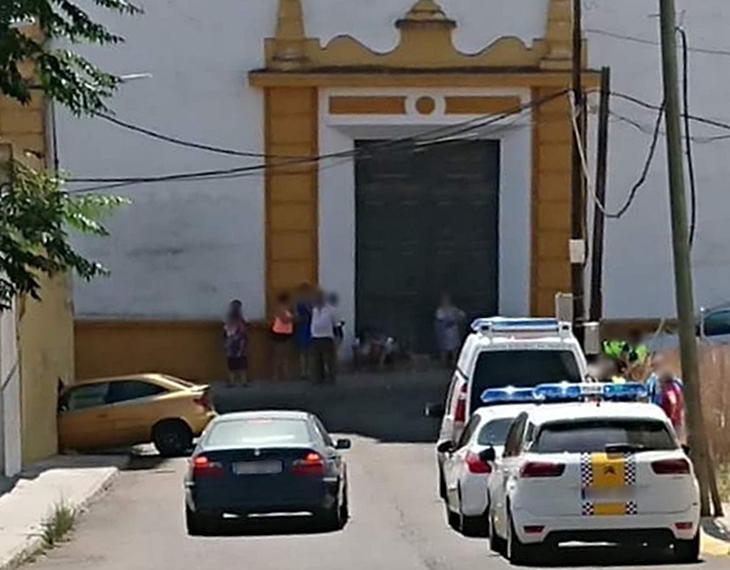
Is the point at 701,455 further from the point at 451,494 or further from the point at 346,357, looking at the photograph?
the point at 346,357

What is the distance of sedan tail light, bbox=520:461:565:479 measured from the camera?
16203mm

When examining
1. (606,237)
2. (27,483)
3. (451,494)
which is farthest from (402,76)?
(451,494)

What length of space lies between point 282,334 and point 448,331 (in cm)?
343

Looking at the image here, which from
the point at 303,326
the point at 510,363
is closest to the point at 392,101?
the point at 303,326

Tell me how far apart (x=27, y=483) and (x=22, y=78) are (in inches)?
545

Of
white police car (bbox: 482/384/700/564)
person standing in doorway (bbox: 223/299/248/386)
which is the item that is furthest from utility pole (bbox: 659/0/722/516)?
person standing in doorway (bbox: 223/299/248/386)

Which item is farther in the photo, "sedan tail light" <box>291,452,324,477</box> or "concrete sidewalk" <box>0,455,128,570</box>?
"sedan tail light" <box>291,452,324,477</box>

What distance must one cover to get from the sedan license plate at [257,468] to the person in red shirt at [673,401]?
472 centimetres

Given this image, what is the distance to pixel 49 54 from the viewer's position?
1375 cm

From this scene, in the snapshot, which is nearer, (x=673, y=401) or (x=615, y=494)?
(x=615, y=494)

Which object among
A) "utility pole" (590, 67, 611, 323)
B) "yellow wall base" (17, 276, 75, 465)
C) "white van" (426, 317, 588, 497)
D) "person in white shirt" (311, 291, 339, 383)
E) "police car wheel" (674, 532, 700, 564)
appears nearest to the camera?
"police car wheel" (674, 532, 700, 564)

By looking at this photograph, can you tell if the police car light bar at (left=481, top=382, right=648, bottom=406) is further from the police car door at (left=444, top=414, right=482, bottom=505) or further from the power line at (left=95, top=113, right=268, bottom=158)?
the power line at (left=95, top=113, right=268, bottom=158)

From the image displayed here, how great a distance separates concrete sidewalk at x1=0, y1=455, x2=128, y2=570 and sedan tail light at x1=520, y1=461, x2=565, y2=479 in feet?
17.0

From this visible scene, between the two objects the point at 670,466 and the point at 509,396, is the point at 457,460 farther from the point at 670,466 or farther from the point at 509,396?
the point at 670,466
